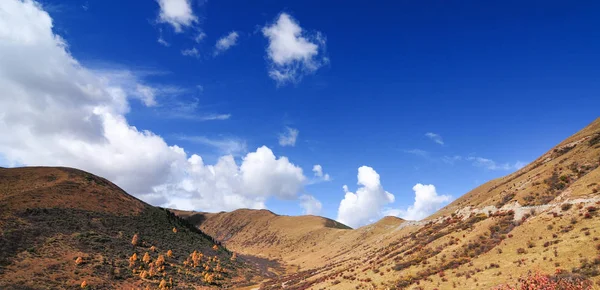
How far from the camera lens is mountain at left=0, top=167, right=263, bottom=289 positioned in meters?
57.3

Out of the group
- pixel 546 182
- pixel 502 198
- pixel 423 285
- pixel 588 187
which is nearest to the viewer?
pixel 423 285

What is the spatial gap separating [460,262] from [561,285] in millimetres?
19829

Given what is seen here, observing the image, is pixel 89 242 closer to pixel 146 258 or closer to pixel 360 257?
pixel 146 258

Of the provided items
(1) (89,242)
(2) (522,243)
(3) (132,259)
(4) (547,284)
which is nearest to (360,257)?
(2) (522,243)

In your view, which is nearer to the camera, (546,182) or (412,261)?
(412,261)

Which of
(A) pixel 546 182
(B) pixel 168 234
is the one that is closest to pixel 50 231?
(B) pixel 168 234

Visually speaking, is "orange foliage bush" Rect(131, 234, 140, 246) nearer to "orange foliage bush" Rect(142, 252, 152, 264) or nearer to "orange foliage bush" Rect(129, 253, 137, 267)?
"orange foliage bush" Rect(142, 252, 152, 264)

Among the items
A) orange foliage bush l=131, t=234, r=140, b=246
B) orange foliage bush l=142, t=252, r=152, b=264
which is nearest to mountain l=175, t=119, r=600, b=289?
orange foliage bush l=142, t=252, r=152, b=264

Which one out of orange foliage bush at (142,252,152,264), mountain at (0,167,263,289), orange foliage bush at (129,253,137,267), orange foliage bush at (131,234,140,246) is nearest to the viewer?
mountain at (0,167,263,289)

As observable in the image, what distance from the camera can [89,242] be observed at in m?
72.0

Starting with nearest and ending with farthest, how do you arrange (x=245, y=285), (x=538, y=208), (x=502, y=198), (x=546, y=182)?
(x=538, y=208)
(x=546, y=182)
(x=502, y=198)
(x=245, y=285)

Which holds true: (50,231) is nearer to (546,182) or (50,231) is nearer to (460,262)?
(460,262)

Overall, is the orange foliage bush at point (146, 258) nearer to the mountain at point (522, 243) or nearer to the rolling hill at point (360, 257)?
the rolling hill at point (360, 257)

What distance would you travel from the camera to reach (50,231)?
69.8 m
